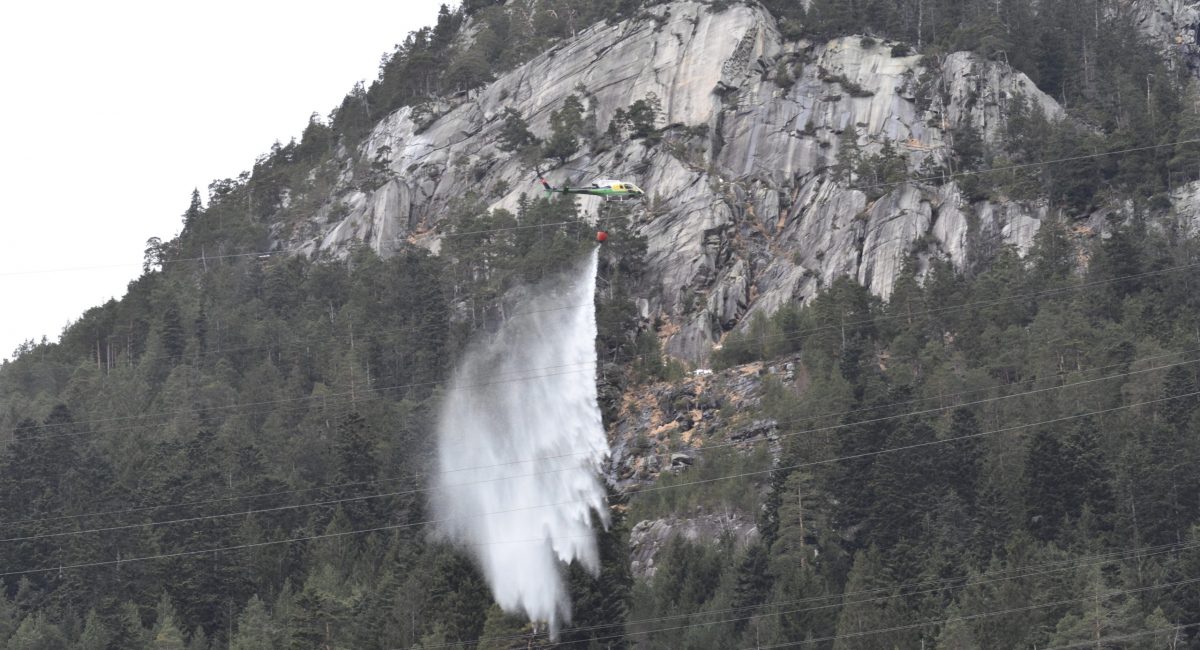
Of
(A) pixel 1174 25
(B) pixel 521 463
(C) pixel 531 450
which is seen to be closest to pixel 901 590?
(B) pixel 521 463

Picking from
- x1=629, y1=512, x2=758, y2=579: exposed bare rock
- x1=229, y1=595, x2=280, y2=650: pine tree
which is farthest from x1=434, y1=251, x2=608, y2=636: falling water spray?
x1=229, y1=595, x2=280, y2=650: pine tree

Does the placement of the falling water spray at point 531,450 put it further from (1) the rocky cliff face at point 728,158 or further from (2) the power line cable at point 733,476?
(1) the rocky cliff face at point 728,158

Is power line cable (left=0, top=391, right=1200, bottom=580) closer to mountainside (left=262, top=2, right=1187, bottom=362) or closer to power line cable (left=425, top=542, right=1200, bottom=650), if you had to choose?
power line cable (left=425, top=542, right=1200, bottom=650)

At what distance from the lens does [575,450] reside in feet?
295

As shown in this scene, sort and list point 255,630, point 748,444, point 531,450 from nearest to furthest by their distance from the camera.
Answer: point 255,630 < point 531,450 < point 748,444

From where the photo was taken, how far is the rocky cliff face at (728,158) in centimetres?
11981

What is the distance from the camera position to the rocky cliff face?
393 feet

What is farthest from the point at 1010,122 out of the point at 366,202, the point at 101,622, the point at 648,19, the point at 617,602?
the point at 101,622

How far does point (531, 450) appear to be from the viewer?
302ft

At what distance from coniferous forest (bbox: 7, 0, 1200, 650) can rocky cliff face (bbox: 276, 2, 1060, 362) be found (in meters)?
3.09

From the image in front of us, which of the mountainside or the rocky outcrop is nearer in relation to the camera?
the mountainside

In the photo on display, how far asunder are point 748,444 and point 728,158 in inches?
1560

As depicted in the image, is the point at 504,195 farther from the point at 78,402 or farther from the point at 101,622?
the point at 101,622

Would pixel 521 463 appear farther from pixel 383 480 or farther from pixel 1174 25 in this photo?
pixel 1174 25
